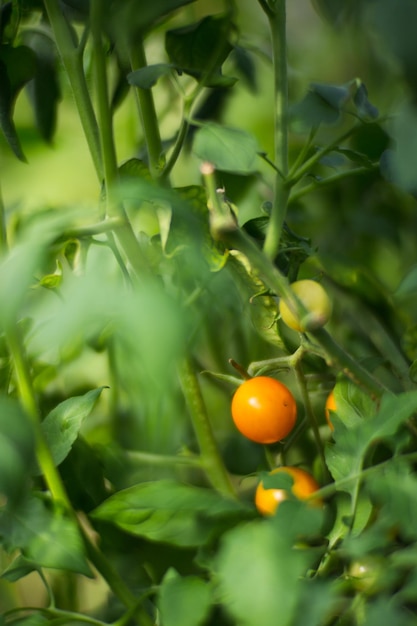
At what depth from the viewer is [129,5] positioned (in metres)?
0.31

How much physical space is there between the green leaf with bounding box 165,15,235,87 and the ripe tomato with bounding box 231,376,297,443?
159 mm

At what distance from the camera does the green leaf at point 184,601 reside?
1.03ft

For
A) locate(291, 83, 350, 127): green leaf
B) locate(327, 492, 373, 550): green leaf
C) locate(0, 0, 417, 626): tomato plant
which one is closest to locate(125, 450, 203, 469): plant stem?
locate(0, 0, 417, 626): tomato plant

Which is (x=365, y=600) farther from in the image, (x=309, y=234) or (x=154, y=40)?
(x=154, y=40)

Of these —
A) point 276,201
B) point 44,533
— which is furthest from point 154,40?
point 44,533

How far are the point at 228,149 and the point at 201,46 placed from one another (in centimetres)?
9

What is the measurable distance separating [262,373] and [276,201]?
0.32ft

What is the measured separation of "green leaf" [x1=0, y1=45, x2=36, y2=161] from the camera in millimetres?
420

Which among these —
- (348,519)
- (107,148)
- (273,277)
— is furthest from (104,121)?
(348,519)

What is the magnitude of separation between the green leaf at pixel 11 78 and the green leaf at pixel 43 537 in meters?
0.19

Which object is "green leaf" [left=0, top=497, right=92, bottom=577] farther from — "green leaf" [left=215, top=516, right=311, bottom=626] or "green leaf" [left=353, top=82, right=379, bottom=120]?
"green leaf" [left=353, top=82, right=379, bottom=120]

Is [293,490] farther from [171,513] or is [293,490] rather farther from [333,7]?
[333,7]

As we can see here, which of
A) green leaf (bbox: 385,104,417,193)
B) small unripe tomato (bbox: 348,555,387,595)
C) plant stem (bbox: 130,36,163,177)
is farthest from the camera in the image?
plant stem (bbox: 130,36,163,177)

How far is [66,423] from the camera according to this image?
0.39 metres
